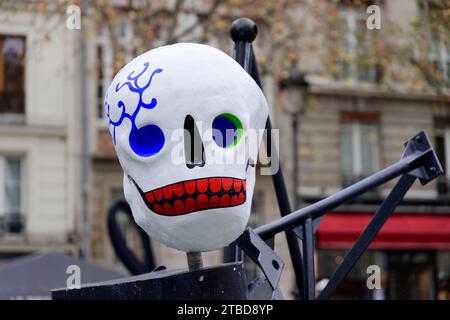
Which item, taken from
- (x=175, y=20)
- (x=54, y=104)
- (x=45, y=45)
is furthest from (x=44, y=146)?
(x=175, y=20)

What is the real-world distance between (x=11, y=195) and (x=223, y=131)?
1474 centimetres

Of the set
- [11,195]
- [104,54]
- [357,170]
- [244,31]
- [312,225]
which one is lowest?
[312,225]

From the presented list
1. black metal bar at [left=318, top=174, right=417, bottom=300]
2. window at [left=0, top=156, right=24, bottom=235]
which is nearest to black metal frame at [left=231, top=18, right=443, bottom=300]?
black metal bar at [left=318, top=174, right=417, bottom=300]

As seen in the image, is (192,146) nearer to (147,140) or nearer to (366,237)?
(147,140)

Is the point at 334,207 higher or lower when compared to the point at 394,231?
lower

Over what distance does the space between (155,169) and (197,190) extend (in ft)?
0.70

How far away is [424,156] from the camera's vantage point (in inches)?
181

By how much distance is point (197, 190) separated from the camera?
3984 millimetres

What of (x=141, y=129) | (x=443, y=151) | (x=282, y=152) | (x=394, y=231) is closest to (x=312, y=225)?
(x=141, y=129)

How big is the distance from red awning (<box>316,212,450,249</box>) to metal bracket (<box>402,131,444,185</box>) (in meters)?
13.9

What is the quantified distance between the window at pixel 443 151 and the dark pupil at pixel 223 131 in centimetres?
1703

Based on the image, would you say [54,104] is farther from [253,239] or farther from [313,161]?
[253,239]

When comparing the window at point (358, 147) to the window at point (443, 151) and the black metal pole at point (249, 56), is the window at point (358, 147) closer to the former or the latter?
the window at point (443, 151)

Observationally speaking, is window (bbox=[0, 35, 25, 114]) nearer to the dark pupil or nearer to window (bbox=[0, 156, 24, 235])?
window (bbox=[0, 156, 24, 235])
